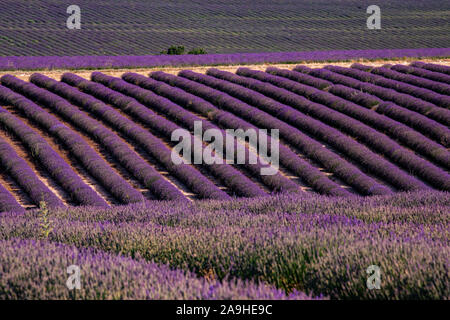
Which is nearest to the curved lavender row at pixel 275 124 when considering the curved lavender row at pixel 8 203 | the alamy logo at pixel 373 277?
the curved lavender row at pixel 8 203

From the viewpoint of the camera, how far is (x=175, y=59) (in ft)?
88.7

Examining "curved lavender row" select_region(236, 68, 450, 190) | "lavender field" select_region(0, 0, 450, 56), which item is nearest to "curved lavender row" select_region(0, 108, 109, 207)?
"curved lavender row" select_region(236, 68, 450, 190)

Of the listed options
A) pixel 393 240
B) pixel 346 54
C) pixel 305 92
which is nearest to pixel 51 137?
pixel 305 92

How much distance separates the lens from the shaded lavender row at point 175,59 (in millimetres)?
25688

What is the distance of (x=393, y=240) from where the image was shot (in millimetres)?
4852

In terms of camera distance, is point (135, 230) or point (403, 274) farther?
point (135, 230)

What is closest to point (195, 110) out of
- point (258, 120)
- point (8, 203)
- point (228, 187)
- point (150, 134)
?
point (258, 120)

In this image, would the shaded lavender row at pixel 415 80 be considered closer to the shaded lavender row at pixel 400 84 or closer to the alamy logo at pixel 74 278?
the shaded lavender row at pixel 400 84

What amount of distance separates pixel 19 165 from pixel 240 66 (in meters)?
15.0

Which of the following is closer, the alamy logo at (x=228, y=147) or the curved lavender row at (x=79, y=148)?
the curved lavender row at (x=79, y=148)

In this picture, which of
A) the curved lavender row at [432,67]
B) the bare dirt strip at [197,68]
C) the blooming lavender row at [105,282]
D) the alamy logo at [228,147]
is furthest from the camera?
the bare dirt strip at [197,68]

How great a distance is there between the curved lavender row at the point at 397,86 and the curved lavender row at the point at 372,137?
2864 millimetres
